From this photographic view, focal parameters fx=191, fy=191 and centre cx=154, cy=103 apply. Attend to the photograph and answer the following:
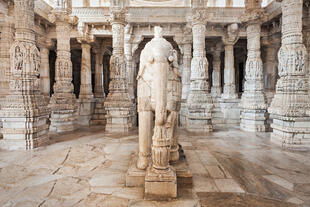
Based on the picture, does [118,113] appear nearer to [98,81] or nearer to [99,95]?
[99,95]

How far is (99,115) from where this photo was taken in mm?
9898

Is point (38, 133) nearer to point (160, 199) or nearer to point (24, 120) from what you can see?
point (24, 120)

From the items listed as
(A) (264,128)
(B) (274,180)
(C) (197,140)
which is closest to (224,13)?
(A) (264,128)

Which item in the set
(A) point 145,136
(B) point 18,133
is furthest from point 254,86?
→ (B) point 18,133

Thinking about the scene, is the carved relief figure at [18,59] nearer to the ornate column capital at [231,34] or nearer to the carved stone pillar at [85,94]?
the carved stone pillar at [85,94]

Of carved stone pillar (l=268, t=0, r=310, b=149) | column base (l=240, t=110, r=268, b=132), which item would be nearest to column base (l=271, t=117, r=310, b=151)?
carved stone pillar (l=268, t=0, r=310, b=149)

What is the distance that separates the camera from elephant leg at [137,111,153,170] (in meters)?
2.70

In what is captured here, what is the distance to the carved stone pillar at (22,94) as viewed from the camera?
15.4 ft

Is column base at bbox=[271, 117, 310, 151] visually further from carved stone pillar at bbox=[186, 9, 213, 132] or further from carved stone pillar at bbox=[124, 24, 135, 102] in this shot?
carved stone pillar at bbox=[124, 24, 135, 102]

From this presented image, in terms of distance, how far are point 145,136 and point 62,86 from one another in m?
5.98

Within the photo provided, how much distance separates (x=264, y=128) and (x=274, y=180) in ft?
14.5

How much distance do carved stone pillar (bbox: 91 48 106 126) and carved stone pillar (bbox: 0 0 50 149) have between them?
459 cm

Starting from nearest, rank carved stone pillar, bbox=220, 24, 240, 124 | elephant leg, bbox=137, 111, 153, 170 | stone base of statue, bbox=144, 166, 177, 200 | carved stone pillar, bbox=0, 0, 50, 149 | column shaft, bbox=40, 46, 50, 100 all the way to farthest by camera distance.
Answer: stone base of statue, bbox=144, 166, 177, 200, elephant leg, bbox=137, 111, 153, 170, carved stone pillar, bbox=0, 0, 50, 149, carved stone pillar, bbox=220, 24, 240, 124, column shaft, bbox=40, 46, 50, 100

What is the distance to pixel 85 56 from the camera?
32.9 feet
